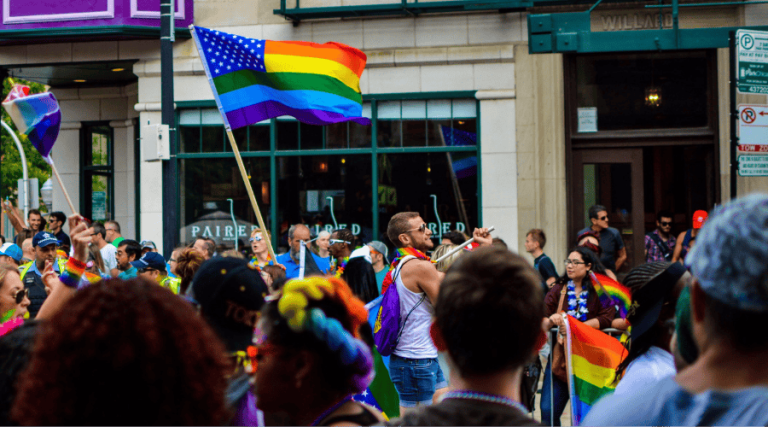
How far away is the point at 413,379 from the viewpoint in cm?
625

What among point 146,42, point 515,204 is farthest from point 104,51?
point 515,204

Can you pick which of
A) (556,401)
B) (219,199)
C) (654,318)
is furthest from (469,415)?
(219,199)

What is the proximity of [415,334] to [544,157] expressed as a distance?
6398 millimetres

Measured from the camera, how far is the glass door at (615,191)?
39.3 feet

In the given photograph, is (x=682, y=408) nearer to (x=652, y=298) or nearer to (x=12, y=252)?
(x=652, y=298)

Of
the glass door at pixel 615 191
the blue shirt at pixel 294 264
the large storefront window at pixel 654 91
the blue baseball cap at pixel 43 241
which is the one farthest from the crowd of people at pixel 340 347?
the large storefront window at pixel 654 91

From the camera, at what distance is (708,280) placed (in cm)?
166

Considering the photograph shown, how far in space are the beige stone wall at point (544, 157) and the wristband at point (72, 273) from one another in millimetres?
8515

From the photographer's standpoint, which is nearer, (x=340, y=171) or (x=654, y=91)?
(x=654, y=91)

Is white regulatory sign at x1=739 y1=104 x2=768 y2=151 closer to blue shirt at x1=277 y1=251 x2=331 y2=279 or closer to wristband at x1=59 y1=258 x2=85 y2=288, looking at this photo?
blue shirt at x1=277 y1=251 x2=331 y2=279

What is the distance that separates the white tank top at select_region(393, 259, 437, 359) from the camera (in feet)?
20.2

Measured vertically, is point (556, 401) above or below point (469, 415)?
below

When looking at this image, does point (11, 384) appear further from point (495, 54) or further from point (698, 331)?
point (495, 54)

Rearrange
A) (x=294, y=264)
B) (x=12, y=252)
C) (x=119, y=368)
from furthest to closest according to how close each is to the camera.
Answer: (x=294, y=264) → (x=12, y=252) → (x=119, y=368)
